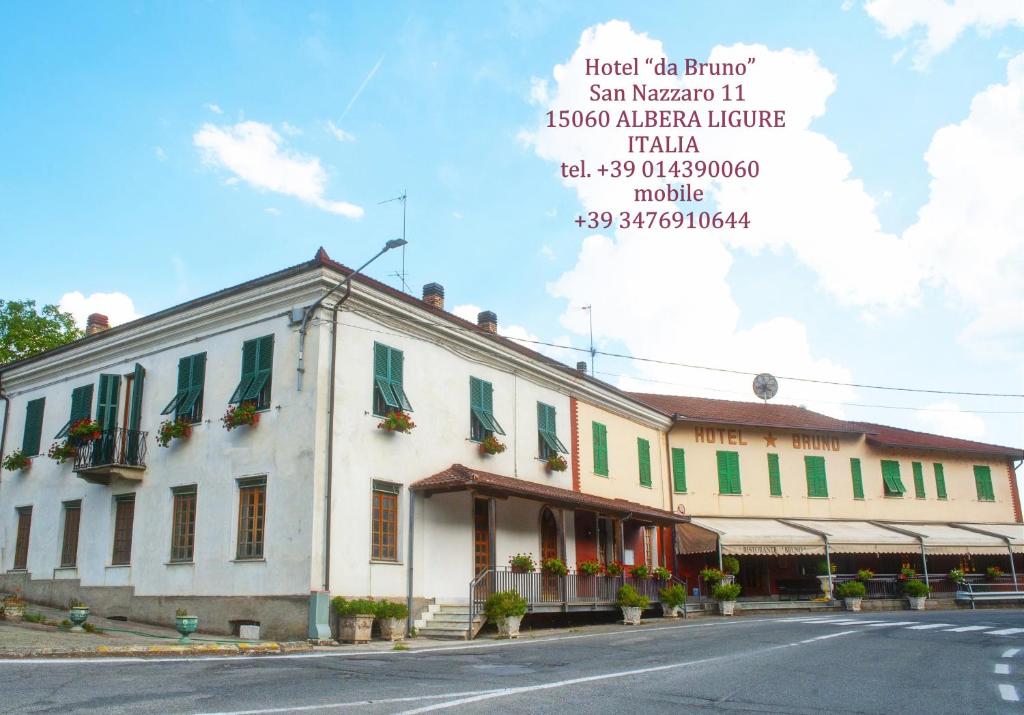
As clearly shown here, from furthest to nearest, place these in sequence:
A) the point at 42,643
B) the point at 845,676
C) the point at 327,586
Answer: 1. the point at 327,586
2. the point at 42,643
3. the point at 845,676

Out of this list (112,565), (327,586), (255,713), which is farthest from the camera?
(112,565)

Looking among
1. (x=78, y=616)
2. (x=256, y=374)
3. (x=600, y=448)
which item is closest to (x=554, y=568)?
(x=600, y=448)

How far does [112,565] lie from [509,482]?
29.2ft

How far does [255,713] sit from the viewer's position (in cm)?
709

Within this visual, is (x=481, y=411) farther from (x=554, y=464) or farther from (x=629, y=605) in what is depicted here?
(x=629, y=605)

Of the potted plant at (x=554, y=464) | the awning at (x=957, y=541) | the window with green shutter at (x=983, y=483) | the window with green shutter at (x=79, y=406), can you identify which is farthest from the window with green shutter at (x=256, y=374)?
the window with green shutter at (x=983, y=483)

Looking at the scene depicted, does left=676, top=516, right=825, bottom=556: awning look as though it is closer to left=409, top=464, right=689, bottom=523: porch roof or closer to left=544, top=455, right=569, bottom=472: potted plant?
left=544, top=455, right=569, bottom=472: potted plant

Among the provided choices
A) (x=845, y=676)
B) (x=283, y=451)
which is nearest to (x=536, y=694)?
(x=845, y=676)

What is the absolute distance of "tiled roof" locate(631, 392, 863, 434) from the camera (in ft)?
Answer: 104

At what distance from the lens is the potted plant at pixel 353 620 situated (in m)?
15.8

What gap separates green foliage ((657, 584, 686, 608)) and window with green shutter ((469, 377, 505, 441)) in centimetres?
718

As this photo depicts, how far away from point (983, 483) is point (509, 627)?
26.3 metres

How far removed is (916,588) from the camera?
28547 mm

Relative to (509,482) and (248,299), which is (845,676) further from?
(248,299)
